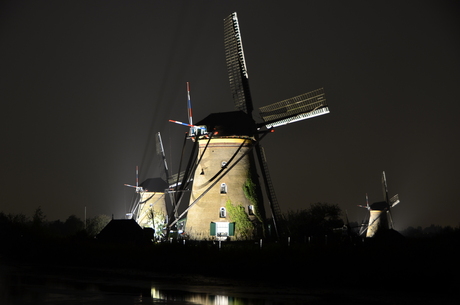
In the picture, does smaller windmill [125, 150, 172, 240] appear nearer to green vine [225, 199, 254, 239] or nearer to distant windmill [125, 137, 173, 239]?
distant windmill [125, 137, 173, 239]

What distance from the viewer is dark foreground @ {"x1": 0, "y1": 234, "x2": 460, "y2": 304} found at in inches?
800

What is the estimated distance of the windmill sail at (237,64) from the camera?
47.3 m

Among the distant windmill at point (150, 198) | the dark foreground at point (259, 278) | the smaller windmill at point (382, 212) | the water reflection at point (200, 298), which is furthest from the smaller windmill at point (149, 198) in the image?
the water reflection at point (200, 298)

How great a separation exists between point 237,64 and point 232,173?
9387 millimetres

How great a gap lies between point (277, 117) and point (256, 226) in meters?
8.46

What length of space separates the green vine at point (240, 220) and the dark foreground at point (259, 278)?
432 inches

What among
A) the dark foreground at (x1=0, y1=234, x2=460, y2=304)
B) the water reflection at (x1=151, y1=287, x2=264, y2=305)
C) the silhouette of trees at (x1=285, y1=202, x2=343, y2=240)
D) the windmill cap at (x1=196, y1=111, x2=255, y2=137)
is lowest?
the water reflection at (x1=151, y1=287, x2=264, y2=305)

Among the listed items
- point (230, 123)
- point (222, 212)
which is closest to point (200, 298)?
point (222, 212)

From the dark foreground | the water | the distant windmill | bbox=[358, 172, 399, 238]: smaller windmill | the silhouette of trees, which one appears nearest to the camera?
the water

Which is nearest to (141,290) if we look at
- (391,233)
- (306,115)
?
(391,233)

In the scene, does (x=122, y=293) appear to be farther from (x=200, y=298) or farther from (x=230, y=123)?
(x=230, y=123)

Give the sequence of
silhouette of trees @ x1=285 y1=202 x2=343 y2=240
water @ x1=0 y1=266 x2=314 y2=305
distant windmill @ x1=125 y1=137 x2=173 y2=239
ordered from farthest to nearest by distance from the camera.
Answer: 1. distant windmill @ x1=125 y1=137 x2=173 y2=239
2. silhouette of trees @ x1=285 y1=202 x2=343 y2=240
3. water @ x1=0 y1=266 x2=314 y2=305

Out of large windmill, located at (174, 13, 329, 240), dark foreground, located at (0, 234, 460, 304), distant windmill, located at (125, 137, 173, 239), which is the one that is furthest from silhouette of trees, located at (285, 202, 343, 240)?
distant windmill, located at (125, 137, 173, 239)

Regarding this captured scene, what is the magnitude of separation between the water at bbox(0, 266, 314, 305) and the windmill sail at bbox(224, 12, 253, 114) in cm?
2299
